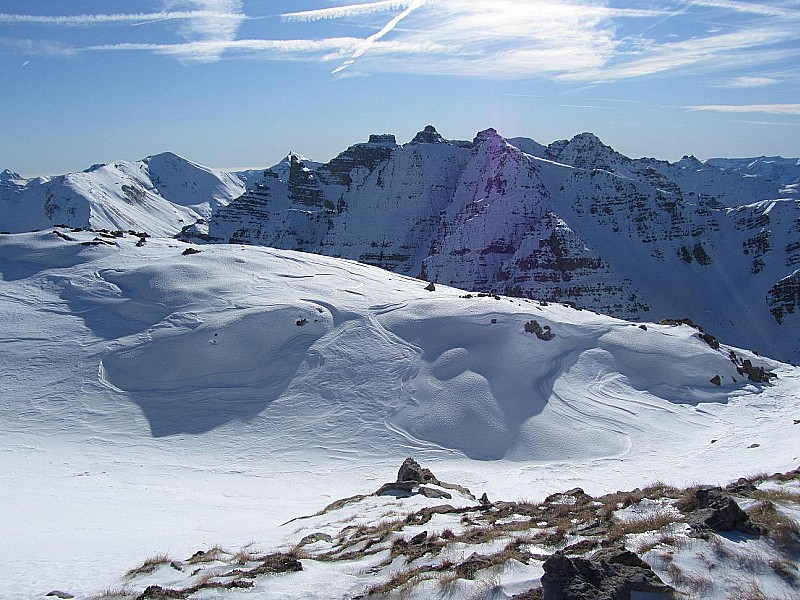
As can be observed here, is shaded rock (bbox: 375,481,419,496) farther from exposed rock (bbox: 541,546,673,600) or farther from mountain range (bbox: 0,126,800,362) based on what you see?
mountain range (bbox: 0,126,800,362)

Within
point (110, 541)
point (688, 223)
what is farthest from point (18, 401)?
point (688, 223)

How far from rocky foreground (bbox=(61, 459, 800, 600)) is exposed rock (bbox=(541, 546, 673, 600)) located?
0.04 feet

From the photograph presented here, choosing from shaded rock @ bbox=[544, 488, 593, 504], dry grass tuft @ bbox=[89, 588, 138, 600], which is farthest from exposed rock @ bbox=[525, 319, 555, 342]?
dry grass tuft @ bbox=[89, 588, 138, 600]

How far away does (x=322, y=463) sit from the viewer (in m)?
19.3

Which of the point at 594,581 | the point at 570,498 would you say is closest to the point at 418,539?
the point at 594,581

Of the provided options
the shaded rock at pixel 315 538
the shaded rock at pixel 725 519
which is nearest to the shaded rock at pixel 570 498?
the shaded rock at pixel 725 519

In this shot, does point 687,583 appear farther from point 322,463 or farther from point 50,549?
point 322,463

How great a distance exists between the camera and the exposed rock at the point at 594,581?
614 cm

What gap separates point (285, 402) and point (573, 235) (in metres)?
114

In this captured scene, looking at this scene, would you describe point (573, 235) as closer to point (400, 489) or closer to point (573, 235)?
point (573, 235)

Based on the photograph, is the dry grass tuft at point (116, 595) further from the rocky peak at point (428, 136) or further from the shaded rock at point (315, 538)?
the rocky peak at point (428, 136)

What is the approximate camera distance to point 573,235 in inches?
5002

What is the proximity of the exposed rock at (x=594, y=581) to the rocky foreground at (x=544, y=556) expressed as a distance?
12 millimetres

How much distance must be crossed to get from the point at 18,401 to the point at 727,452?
24550 mm
